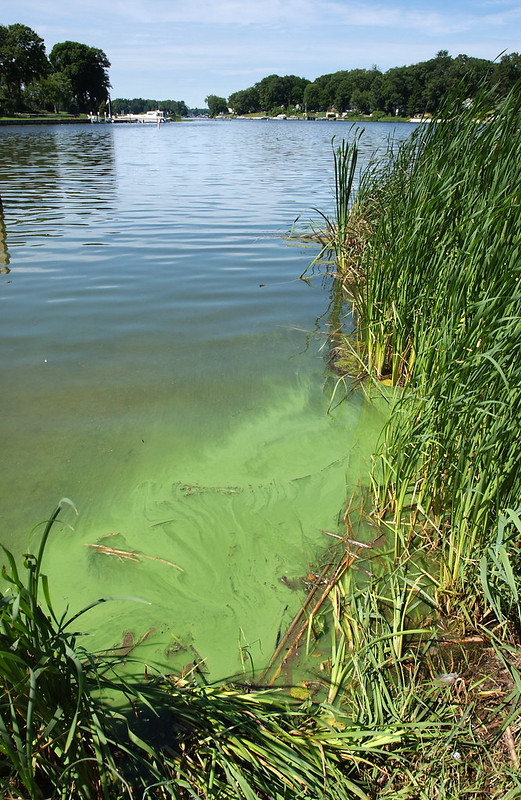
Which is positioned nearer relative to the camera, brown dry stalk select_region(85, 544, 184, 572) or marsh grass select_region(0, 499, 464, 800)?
marsh grass select_region(0, 499, 464, 800)

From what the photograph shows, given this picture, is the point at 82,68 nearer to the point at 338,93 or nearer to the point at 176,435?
the point at 338,93

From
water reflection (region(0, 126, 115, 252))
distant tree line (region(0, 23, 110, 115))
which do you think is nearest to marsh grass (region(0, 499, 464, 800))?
water reflection (region(0, 126, 115, 252))

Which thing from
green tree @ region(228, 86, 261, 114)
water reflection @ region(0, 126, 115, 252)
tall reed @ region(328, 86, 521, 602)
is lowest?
tall reed @ region(328, 86, 521, 602)

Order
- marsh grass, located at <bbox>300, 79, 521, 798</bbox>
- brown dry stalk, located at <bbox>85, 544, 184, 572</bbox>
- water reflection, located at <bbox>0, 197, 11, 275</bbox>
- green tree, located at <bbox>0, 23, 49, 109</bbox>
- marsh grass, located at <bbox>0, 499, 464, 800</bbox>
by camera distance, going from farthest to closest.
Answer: green tree, located at <bbox>0, 23, 49, 109</bbox>, water reflection, located at <bbox>0, 197, 11, 275</bbox>, brown dry stalk, located at <bbox>85, 544, 184, 572</bbox>, marsh grass, located at <bbox>300, 79, 521, 798</bbox>, marsh grass, located at <bbox>0, 499, 464, 800</bbox>

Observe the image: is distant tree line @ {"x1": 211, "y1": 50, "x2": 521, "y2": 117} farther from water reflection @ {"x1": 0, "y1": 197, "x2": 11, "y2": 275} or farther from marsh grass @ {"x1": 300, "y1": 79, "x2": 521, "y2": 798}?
marsh grass @ {"x1": 300, "y1": 79, "x2": 521, "y2": 798}

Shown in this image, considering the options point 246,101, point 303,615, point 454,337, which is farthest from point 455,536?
point 246,101

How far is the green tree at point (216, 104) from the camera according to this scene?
140 metres

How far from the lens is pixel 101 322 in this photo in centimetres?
461

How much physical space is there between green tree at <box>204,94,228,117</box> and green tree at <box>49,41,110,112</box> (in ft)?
228

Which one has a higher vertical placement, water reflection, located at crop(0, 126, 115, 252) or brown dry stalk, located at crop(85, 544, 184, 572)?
water reflection, located at crop(0, 126, 115, 252)

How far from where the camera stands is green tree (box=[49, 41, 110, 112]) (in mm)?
70625

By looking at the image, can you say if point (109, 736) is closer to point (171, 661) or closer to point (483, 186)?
point (171, 661)

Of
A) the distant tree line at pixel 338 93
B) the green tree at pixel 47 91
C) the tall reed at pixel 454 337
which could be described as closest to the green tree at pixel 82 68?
the green tree at pixel 47 91

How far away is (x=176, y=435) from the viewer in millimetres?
3041
